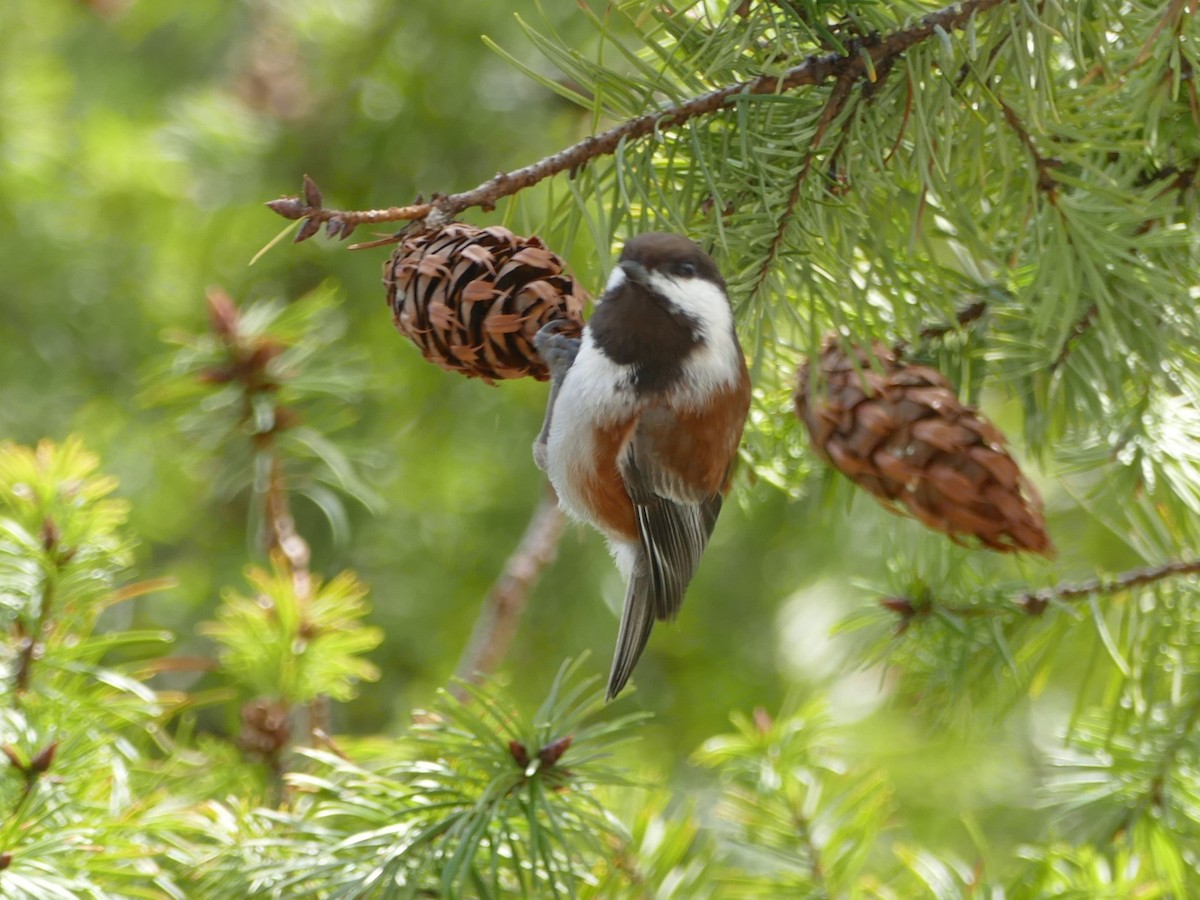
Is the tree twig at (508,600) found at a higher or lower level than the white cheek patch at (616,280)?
lower

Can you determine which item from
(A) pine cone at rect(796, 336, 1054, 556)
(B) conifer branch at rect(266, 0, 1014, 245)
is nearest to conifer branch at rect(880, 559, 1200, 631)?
(A) pine cone at rect(796, 336, 1054, 556)

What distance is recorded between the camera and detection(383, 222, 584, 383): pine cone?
0.91 m

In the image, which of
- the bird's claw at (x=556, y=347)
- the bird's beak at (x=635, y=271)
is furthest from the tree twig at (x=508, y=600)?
the bird's beak at (x=635, y=271)

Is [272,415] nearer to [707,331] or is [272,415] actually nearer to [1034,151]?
[707,331]

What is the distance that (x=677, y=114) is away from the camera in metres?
0.89

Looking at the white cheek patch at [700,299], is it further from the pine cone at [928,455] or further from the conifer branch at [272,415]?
the conifer branch at [272,415]

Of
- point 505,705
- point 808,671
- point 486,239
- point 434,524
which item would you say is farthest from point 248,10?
point 505,705

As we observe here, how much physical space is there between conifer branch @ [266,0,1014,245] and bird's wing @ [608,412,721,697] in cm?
29

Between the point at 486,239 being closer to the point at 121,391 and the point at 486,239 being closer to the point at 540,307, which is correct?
the point at 540,307

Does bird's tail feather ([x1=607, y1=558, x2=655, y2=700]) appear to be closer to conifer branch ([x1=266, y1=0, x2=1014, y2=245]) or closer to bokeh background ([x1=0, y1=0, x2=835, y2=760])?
conifer branch ([x1=266, y1=0, x2=1014, y2=245])

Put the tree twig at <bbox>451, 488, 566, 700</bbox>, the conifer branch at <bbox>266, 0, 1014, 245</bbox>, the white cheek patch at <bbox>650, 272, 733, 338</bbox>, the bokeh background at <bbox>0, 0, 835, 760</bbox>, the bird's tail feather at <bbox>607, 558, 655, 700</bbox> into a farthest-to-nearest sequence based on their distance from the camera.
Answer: the bokeh background at <bbox>0, 0, 835, 760</bbox> → the tree twig at <bbox>451, 488, 566, 700</bbox> → the bird's tail feather at <bbox>607, 558, 655, 700</bbox> → the white cheek patch at <bbox>650, 272, 733, 338</bbox> → the conifer branch at <bbox>266, 0, 1014, 245</bbox>

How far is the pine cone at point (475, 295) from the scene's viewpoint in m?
Answer: 0.91

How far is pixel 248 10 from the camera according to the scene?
2914mm

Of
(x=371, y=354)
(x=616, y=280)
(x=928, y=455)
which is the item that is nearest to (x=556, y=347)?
(x=616, y=280)
